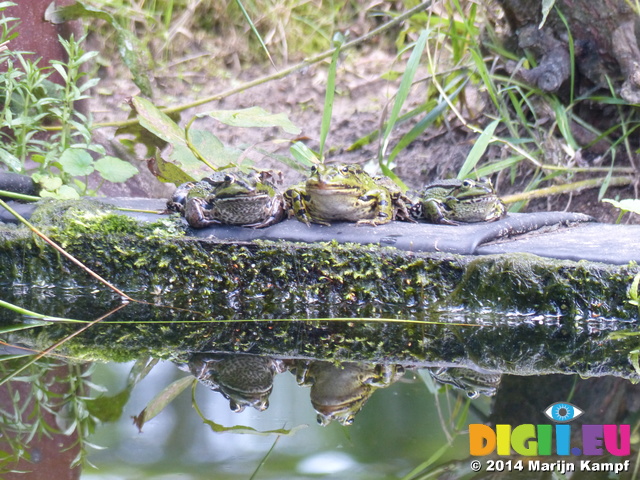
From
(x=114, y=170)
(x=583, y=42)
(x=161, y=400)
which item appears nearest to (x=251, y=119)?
(x=114, y=170)

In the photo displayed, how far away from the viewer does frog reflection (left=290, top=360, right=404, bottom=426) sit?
2092 millimetres

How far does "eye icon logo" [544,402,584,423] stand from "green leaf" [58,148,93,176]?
Result: 93.1 inches

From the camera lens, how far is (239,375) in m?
2.38

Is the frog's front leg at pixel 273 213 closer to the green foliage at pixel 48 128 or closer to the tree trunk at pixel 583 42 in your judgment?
the green foliage at pixel 48 128

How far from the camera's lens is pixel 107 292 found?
330cm

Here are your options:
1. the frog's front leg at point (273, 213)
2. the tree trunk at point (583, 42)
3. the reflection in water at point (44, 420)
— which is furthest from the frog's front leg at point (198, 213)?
the tree trunk at point (583, 42)

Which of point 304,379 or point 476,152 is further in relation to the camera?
point 476,152

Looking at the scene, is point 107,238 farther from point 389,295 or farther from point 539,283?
point 539,283

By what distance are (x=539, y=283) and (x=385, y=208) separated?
81 centimetres

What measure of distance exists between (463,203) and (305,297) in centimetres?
91

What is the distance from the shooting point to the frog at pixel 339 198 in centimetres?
323

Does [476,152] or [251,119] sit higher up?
[251,119]

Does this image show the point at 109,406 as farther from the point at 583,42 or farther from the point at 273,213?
the point at 583,42

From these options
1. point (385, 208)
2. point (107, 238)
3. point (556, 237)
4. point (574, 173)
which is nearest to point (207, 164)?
point (107, 238)
